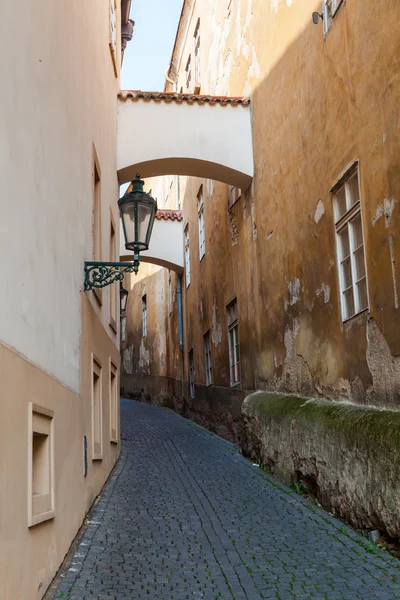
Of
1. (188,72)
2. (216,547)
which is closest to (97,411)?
(216,547)

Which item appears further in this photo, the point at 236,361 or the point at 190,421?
the point at 190,421

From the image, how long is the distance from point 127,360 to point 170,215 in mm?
12716

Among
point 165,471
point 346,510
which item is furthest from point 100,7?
point 346,510

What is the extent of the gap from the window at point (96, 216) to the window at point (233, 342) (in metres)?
4.54

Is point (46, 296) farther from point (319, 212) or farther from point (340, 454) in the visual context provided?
point (319, 212)

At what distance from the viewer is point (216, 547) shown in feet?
17.7

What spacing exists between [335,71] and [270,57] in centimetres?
314

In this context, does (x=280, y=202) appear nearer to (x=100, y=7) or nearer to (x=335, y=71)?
(x=335, y=71)

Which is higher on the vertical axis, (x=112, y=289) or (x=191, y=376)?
(x=112, y=289)

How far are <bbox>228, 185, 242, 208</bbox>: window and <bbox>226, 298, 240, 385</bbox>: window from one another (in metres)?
1.92

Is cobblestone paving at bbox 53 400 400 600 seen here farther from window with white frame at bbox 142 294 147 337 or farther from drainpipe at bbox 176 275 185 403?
window with white frame at bbox 142 294 147 337

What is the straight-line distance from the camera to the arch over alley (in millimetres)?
11219

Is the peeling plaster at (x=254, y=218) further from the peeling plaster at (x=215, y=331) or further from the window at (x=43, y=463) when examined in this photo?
the window at (x=43, y=463)

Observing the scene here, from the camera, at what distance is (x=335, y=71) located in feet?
22.5
